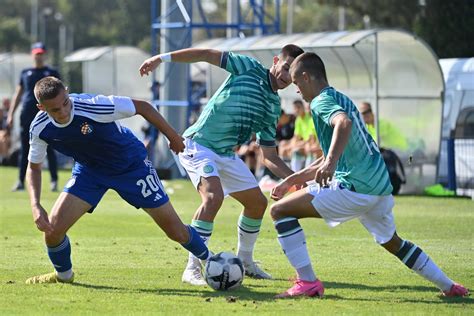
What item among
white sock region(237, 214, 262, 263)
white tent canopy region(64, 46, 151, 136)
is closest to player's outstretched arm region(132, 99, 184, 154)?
white sock region(237, 214, 262, 263)

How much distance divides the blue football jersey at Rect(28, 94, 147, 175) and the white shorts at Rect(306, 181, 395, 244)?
1.69m

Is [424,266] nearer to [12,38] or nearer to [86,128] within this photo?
[86,128]

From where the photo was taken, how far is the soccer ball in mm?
9469

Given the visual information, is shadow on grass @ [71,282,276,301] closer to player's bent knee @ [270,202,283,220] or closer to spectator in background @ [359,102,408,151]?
→ player's bent knee @ [270,202,283,220]

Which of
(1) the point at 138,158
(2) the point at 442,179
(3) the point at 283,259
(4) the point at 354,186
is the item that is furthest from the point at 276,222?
(2) the point at 442,179

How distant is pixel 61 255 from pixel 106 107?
1456mm

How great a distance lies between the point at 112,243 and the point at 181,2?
1518cm

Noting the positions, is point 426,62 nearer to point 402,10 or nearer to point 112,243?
point 112,243

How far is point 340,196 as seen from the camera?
8758 mm

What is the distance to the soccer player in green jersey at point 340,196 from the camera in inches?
345

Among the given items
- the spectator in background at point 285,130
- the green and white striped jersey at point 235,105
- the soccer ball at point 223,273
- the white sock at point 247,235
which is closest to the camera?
the soccer ball at point 223,273

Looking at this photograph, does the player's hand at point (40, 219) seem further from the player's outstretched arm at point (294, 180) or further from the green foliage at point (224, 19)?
the green foliage at point (224, 19)

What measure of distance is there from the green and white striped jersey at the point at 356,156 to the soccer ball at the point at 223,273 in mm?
1325

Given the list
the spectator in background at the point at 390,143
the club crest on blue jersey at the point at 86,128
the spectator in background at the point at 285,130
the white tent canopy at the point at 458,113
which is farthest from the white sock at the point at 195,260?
A: the spectator in background at the point at 285,130
